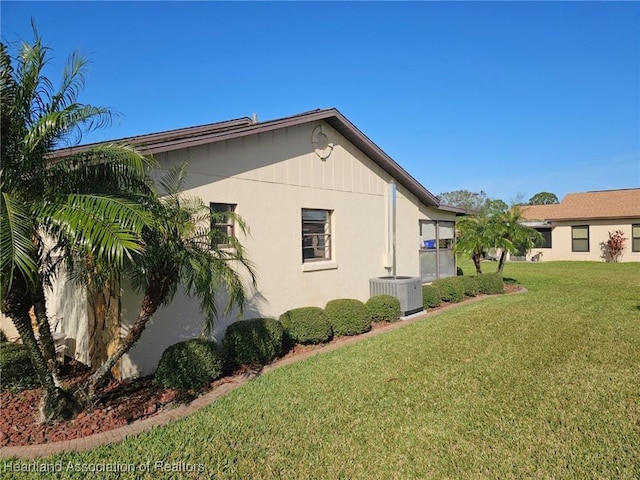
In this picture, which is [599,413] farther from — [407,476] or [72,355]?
[72,355]

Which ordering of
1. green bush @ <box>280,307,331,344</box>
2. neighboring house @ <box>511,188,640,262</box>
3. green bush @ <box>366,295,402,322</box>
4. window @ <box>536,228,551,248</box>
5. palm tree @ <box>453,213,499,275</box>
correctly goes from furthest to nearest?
window @ <box>536,228,551,248</box>, neighboring house @ <box>511,188,640,262</box>, palm tree @ <box>453,213,499,275</box>, green bush @ <box>366,295,402,322</box>, green bush @ <box>280,307,331,344</box>

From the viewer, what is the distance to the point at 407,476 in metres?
3.67

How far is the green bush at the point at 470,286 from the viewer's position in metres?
14.0

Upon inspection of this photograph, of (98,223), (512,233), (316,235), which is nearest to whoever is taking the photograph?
(98,223)

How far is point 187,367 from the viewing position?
5730 millimetres

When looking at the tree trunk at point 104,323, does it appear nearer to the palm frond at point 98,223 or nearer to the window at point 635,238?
the palm frond at point 98,223

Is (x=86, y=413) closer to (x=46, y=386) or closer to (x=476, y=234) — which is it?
(x=46, y=386)

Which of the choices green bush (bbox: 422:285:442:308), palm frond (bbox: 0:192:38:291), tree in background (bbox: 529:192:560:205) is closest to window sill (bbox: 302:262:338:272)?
green bush (bbox: 422:285:442:308)

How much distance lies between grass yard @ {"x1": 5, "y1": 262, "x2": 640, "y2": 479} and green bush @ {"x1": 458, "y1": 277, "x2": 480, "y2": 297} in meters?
5.75

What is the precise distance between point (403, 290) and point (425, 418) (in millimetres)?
6113

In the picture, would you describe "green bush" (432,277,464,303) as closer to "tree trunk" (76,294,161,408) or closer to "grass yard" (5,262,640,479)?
"grass yard" (5,262,640,479)

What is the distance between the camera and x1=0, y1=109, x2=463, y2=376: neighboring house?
707 centimetres

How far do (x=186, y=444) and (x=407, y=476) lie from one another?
2258 millimetres

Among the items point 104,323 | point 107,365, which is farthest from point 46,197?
point 104,323
